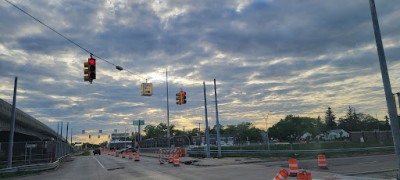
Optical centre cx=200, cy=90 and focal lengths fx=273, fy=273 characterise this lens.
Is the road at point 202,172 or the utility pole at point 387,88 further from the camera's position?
the road at point 202,172

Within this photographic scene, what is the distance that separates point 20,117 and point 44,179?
23.7 metres

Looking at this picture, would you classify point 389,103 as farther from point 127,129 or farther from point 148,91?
point 127,129

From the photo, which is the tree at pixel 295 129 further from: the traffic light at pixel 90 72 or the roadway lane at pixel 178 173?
the traffic light at pixel 90 72

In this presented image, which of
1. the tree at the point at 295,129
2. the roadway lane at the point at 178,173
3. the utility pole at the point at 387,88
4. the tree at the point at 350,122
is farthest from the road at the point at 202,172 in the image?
the tree at the point at 350,122

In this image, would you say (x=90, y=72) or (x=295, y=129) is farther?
(x=295, y=129)

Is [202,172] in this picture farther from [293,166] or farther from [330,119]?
[330,119]

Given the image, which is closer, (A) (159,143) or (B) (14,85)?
(B) (14,85)

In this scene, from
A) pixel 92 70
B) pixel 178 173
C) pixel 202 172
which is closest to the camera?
pixel 92 70

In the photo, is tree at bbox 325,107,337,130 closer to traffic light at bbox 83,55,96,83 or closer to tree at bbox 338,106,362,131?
tree at bbox 338,106,362,131

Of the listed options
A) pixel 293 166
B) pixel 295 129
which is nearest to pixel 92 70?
pixel 293 166

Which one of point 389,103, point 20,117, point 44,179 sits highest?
point 20,117

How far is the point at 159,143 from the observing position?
168 ft

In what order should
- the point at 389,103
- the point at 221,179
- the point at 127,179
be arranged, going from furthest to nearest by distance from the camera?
the point at 127,179 → the point at 221,179 → the point at 389,103

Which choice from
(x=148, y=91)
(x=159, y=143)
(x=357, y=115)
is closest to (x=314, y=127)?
(x=357, y=115)
